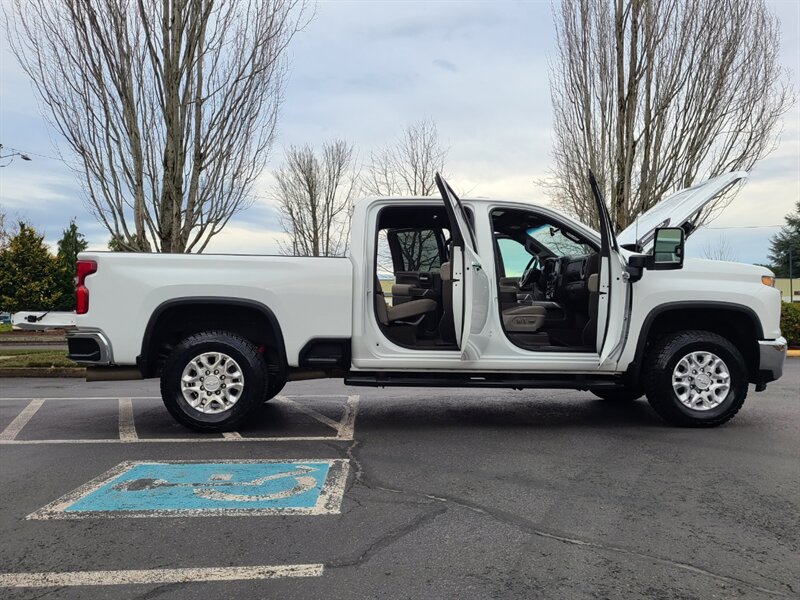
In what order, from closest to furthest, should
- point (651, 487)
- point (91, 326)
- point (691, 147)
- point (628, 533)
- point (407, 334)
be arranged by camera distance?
point (628, 533) → point (651, 487) → point (91, 326) → point (407, 334) → point (691, 147)

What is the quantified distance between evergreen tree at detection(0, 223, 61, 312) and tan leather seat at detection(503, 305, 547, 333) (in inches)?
1022

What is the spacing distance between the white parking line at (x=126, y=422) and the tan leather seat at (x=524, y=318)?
3338 millimetres

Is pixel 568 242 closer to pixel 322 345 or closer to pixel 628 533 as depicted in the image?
pixel 322 345

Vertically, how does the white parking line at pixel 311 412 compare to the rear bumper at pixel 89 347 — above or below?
below

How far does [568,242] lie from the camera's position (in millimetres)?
6137

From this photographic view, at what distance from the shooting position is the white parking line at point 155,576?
2.72m

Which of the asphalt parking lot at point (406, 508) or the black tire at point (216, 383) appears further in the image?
the black tire at point (216, 383)

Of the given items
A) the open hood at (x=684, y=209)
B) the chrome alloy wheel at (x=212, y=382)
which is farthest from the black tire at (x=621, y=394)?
the chrome alloy wheel at (x=212, y=382)

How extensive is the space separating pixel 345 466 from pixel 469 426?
169cm

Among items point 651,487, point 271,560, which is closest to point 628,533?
point 651,487

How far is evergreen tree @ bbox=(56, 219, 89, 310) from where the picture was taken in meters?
28.3

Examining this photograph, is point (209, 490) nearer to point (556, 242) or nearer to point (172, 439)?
point (172, 439)

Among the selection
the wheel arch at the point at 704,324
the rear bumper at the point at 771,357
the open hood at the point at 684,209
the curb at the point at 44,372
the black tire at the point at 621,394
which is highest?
the open hood at the point at 684,209

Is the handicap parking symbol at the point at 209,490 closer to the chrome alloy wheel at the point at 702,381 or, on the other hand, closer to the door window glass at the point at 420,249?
the door window glass at the point at 420,249
